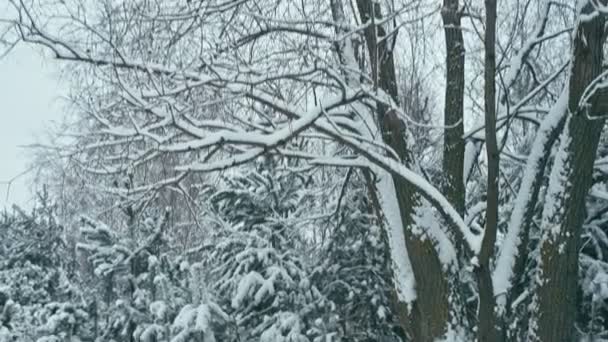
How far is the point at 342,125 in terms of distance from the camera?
5.00 metres

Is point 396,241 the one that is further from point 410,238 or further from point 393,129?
point 393,129

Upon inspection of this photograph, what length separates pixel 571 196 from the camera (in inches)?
162

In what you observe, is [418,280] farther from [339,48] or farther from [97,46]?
[97,46]

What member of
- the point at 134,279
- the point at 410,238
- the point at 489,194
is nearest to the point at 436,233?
the point at 410,238

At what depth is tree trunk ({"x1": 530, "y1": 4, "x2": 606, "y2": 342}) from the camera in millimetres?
4094

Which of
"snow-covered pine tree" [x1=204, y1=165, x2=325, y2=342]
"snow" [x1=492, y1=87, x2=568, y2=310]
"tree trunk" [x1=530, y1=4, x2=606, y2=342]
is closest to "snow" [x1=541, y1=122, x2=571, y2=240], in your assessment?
"tree trunk" [x1=530, y1=4, x2=606, y2=342]

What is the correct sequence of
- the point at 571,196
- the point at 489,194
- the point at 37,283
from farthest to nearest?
1. the point at 37,283
2. the point at 571,196
3. the point at 489,194

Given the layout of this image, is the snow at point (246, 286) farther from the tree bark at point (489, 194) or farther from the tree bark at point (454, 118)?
the tree bark at point (489, 194)

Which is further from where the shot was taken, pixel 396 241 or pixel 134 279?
pixel 134 279

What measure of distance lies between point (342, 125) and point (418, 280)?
125cm

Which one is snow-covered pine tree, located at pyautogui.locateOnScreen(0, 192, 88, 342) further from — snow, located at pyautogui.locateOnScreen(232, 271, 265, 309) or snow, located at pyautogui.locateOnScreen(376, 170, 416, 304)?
snow, located at pyautogui.locateOnScreen(376, 170, 416, 304)

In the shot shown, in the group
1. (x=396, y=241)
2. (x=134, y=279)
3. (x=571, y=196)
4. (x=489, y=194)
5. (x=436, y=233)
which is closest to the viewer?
(x=489, y=194)

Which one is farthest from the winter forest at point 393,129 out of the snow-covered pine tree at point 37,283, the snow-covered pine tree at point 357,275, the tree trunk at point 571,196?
the snow-covered pine tree at point 37,283

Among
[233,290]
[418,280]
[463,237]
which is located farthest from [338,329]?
[463,237]
